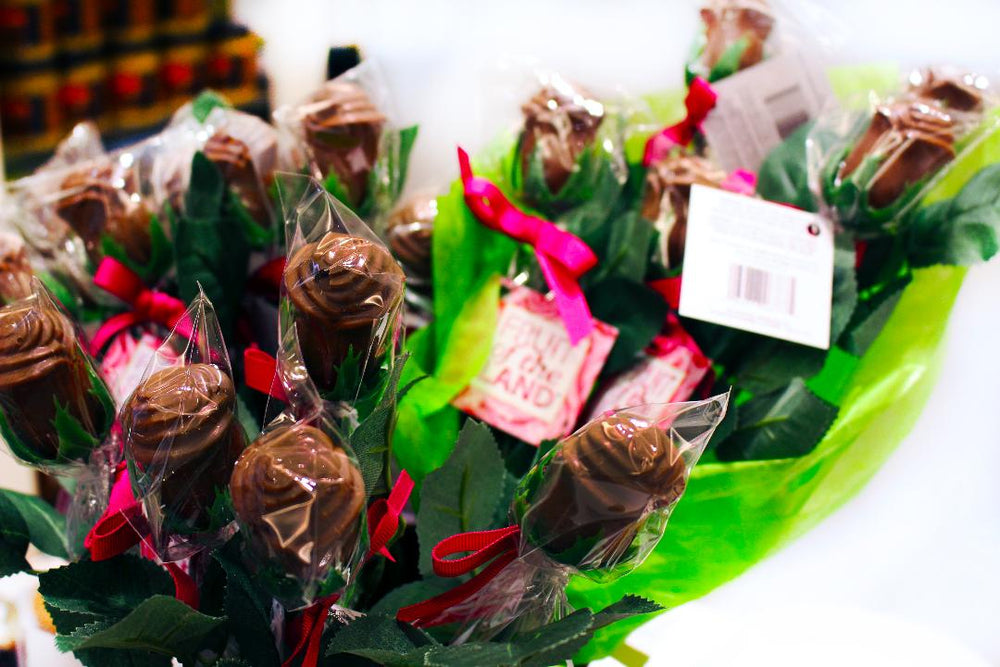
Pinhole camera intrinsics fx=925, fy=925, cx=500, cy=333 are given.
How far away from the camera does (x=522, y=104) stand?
0.98m

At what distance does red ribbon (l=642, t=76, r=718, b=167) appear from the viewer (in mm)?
972

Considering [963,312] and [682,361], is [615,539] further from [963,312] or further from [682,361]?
[963,312]

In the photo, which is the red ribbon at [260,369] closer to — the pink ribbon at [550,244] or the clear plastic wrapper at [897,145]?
the pink ribbon at [550,244]

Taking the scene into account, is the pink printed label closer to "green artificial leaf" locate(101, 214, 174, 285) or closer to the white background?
the white background

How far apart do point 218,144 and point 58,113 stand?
1643 mm

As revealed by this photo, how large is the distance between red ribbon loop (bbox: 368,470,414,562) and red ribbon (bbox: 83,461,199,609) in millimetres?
133

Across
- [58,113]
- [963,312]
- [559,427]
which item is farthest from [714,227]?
[58,113]

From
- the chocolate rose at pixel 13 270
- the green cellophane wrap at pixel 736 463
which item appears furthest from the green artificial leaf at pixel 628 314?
the chocolate rose at pixel 13 270

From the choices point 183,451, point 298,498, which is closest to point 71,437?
point 183,451

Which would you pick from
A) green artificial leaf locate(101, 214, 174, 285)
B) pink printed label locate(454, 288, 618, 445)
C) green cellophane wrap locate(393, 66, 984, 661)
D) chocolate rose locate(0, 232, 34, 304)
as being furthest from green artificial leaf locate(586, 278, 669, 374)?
chocolate rose locate(0, 232, 34, 304)

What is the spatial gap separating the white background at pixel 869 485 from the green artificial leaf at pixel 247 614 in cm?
41

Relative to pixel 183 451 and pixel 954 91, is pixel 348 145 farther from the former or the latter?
pixel 954 91

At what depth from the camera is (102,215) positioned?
937mm

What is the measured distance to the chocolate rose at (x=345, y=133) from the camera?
0.94 m
